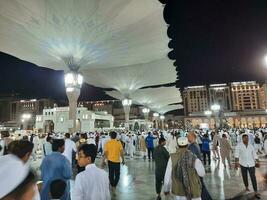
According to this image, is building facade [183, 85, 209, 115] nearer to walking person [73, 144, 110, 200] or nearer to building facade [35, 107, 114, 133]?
building facade [35, 107, 114, 133]

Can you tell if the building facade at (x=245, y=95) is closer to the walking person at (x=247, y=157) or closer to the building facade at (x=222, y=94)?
the building facade at (x=222, y=94)

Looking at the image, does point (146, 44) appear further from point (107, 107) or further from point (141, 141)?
point (107, 107)

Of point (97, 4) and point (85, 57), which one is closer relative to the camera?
point (97, 4)

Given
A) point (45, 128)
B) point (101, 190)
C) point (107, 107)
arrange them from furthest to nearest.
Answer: point (107, 107) < point (45, 128) < point (101, 190)

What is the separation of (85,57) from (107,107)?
75.6 metres

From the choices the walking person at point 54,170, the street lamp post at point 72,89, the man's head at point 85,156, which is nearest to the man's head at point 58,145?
the walking person at point 54,170

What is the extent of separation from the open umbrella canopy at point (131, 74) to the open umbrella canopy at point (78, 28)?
25.0ft

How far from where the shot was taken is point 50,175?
3721mm

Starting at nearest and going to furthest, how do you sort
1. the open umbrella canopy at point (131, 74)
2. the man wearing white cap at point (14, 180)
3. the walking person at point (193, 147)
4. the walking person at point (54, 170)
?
the man wearing white cap at point (14, 180)
the walking person at point (54, 170)
the walking person at point (193, 147)
the open umbrella canopy at point (131, 74)

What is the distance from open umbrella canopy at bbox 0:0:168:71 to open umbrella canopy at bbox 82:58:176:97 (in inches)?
300

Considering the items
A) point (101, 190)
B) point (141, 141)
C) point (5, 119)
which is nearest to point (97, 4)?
point (141, 141)

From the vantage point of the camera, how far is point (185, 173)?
3.56 meters

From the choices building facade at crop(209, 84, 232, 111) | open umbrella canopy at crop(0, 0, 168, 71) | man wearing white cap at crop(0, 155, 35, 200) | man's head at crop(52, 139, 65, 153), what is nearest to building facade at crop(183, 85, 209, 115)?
building facade at crop(209, 84, 232, 111)

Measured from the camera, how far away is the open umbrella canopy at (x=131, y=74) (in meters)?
27.5
